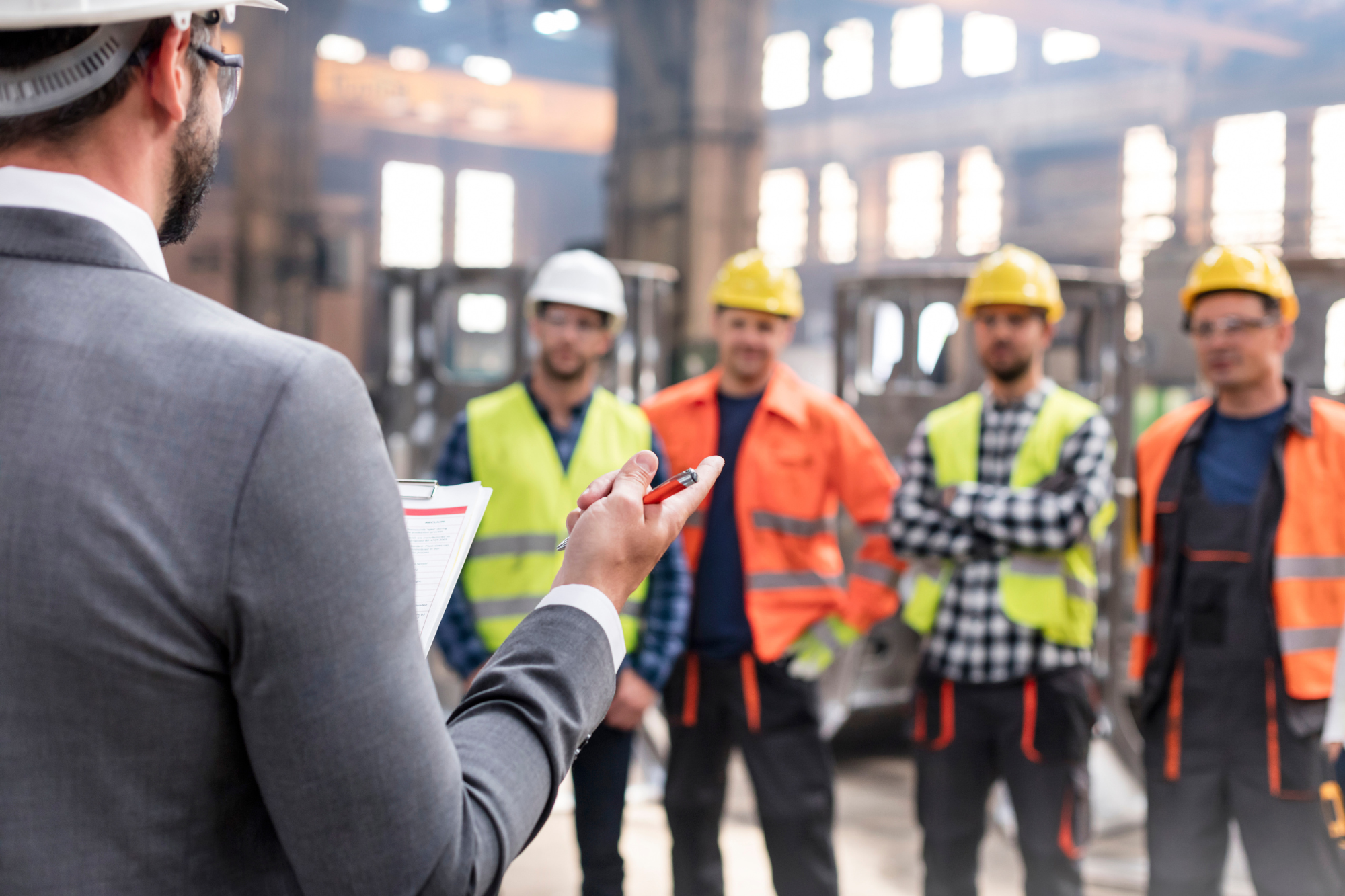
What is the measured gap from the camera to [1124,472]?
511cm

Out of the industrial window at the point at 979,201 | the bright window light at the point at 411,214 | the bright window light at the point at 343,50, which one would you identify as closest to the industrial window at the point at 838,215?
the industrial window at the point at 979,201

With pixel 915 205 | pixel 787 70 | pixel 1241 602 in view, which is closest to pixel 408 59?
pixel 787 70

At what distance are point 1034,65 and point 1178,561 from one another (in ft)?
60.1

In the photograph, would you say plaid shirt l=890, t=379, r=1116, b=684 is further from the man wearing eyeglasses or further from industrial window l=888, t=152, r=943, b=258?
industrial window l=888, t=152, r=943, b=258

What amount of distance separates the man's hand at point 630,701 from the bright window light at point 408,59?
64.2 ft

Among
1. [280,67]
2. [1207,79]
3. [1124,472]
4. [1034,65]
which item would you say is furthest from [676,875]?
[1034,65]

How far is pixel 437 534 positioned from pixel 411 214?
22.2 m

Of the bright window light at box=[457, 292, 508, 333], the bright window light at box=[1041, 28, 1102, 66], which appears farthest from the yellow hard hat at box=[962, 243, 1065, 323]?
the bright window light at box=[1041, 28, 1102, 66]

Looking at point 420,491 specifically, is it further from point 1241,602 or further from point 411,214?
point 411,214

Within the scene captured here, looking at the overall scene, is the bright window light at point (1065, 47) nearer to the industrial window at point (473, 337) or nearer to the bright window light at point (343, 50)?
the industrial window at point (473, 337)

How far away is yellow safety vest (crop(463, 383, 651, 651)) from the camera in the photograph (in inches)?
131

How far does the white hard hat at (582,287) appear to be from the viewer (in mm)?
3676

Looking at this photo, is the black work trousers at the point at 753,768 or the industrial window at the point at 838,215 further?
the industrial window at the point at 838,215

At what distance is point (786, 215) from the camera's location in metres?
23.9
